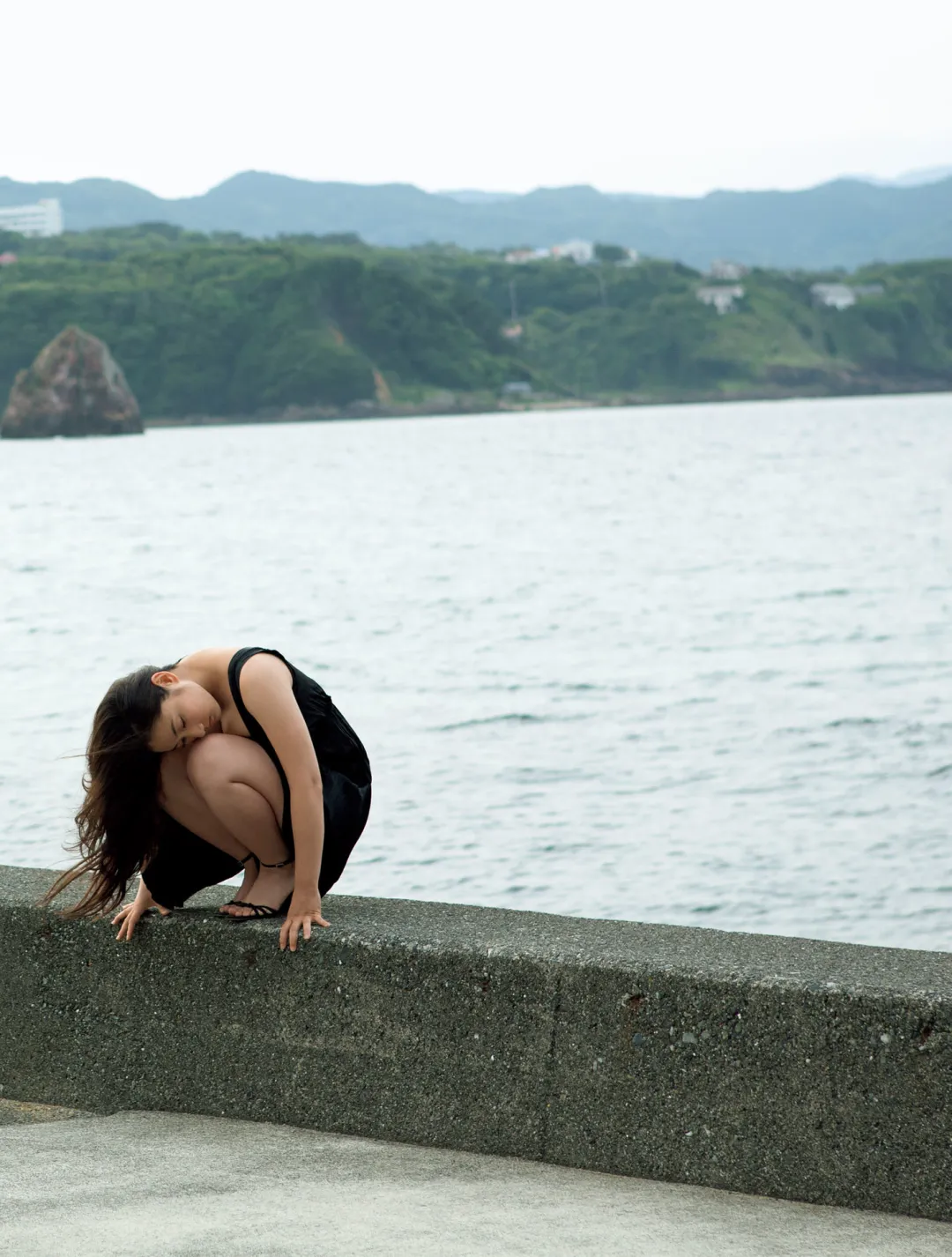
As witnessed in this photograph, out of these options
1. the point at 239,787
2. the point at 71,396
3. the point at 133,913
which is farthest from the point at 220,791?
the point at 71,396

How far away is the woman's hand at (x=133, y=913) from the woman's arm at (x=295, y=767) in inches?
15.3

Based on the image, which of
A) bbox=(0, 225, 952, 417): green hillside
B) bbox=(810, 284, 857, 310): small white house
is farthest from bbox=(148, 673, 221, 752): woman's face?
bbox=(810, 284, 857, 310): small white house

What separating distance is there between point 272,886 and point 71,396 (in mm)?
113516

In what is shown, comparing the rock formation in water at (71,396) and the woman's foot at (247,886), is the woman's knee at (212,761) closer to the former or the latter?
the woman's foot at (247,886)

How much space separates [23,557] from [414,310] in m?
95.0

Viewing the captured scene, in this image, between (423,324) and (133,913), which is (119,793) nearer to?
(133,913)

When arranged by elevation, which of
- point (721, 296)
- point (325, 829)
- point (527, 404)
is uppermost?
point (721, 296)

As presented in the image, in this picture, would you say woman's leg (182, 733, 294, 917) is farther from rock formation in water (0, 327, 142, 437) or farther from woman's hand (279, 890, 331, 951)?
rock formation in water (0, 327, 142, 437)

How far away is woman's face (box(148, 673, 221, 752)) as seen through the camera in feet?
11.3

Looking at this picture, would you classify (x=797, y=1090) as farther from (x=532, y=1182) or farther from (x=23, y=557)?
(x=23, y=557)

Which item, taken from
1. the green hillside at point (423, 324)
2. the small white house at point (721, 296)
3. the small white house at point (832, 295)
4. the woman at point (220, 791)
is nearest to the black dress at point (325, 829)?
the woman at point (220, 791)

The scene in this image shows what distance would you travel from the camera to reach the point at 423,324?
Answer: 440 feet

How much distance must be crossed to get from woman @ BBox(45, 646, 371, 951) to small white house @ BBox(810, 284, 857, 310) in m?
164

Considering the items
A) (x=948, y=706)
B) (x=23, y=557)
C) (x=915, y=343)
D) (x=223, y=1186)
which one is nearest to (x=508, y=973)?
(x=223, y=1186)
